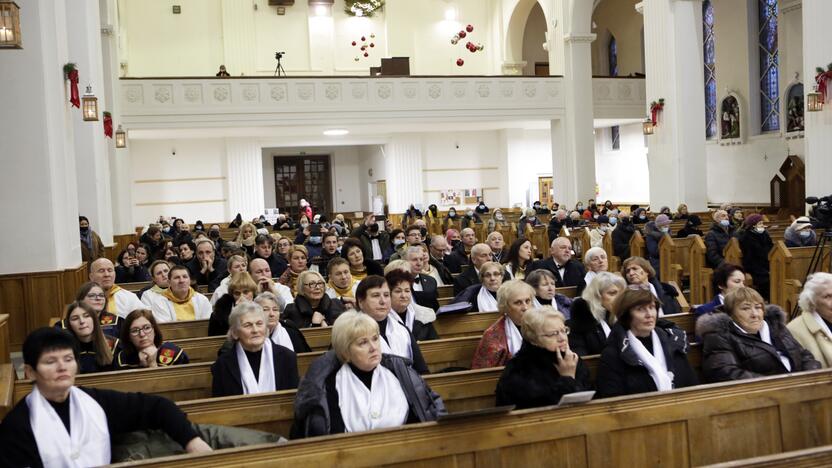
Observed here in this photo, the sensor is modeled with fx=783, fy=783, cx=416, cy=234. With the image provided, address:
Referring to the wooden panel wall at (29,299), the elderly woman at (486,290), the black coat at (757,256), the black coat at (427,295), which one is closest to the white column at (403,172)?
the black coat at (757,256)

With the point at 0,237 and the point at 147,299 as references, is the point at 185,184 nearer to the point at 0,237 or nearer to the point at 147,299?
the point at 0,237

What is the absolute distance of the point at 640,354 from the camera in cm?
374

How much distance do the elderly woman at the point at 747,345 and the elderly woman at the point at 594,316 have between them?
531mm

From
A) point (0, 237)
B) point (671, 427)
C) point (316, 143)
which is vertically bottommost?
point (671, 427)

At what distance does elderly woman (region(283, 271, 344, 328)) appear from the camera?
5359 millimetres

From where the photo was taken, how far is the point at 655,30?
16328 mm

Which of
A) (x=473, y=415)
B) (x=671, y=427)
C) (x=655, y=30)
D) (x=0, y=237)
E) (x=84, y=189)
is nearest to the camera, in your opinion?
(x=473, y=415)

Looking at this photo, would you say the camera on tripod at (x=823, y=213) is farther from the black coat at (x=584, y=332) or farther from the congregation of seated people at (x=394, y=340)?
the black coat at (x=584, y=332)

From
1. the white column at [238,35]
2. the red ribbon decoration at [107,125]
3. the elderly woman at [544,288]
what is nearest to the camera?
the elderly woman at [544,288]

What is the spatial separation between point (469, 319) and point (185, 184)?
57.0 feet

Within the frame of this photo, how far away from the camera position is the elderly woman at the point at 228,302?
17.7ft

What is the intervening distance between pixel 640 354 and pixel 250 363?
194cm

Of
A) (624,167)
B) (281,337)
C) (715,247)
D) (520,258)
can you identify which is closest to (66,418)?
(281,337)

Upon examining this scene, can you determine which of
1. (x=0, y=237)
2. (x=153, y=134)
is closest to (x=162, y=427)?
(x=0, y=237)
